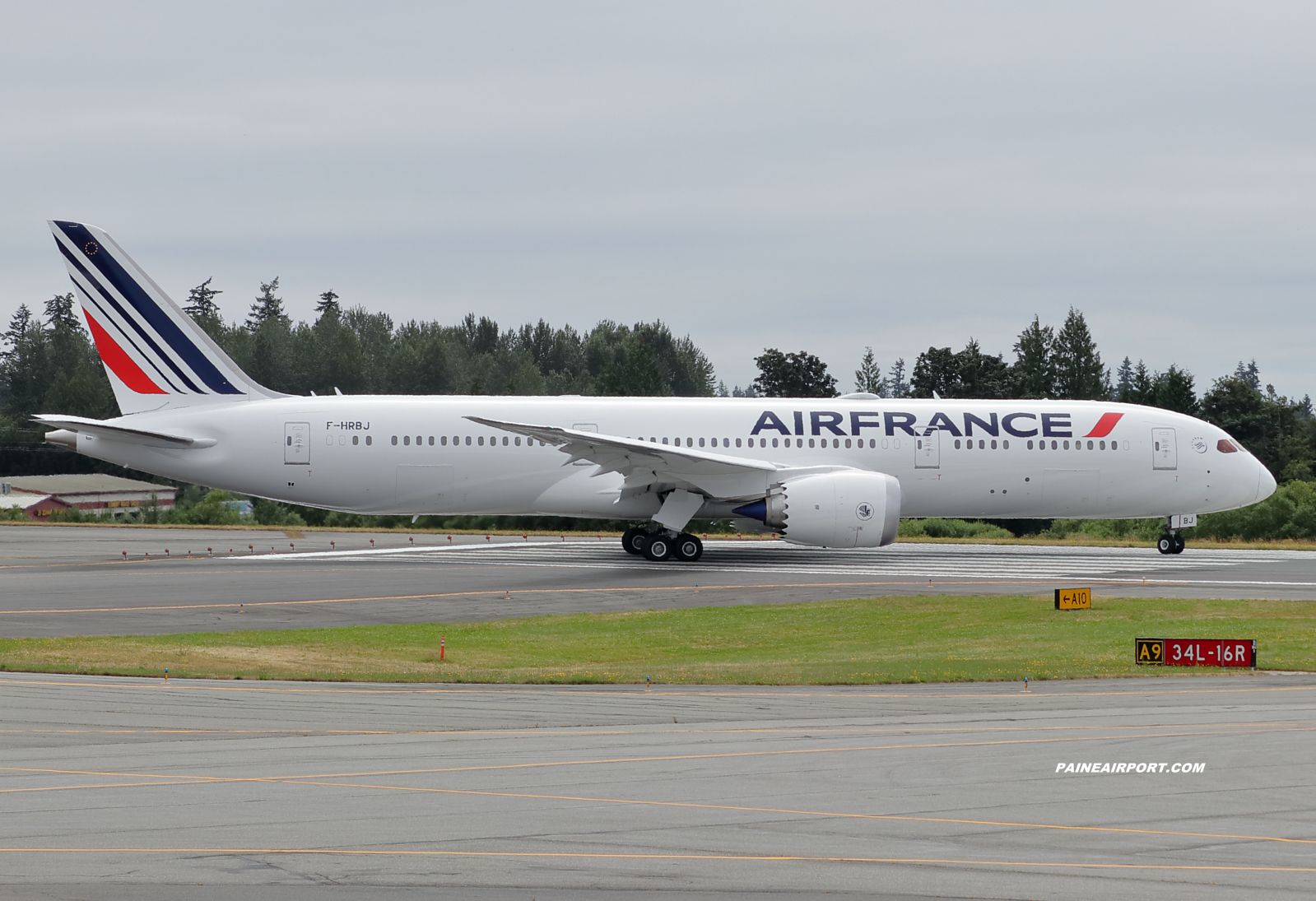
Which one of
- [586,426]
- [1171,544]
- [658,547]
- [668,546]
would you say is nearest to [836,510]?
[668,546]

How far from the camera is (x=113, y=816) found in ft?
29.0

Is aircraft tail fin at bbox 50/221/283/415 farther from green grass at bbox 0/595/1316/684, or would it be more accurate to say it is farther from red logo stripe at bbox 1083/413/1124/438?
red logo stripe at bbox 1083/413/1124/438

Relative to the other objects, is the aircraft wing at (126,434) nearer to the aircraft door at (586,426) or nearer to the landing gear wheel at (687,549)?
the aircraft door at (586,426)

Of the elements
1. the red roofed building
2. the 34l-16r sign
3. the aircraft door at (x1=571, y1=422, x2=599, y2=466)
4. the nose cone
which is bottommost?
the 34l-16r sign

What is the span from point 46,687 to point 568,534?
2759 centimetres

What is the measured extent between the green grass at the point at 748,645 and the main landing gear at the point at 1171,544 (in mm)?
11410

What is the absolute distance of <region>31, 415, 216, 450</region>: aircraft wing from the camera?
3089 centimetres

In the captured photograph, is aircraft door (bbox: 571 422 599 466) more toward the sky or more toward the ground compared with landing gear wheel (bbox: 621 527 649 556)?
more toward the sky

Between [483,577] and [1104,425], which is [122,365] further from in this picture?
[1104,425]

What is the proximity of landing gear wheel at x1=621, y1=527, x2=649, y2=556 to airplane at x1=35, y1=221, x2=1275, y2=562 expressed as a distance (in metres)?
0.06

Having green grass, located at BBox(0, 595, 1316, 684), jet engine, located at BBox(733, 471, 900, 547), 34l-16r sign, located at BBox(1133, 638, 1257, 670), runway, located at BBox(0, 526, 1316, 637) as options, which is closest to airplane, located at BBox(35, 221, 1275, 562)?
jet engine, located at BBox(733, 471, 900, 547)

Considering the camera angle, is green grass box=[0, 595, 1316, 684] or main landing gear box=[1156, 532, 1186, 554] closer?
green grass box=[0, 595, 1316, 684]

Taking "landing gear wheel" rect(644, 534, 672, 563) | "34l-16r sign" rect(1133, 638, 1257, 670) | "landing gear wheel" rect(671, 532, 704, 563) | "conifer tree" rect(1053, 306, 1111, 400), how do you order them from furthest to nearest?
"conifer tree" rect(1053, 306, 1111, 400), "landing gear wheel" rect(644, 534, 672, 563), "landing gear wheel" rect(671, 532, 704, 563), "34l-16r sign" rect(1133, 638, 1257, 670)

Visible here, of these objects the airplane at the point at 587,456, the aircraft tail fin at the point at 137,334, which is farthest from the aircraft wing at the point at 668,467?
the aircraft tail fin at the point at 137,334
